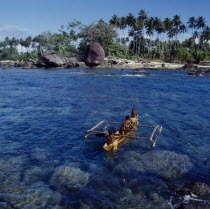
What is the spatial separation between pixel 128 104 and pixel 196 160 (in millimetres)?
14041

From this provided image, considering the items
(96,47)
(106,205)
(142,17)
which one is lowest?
(106,205)

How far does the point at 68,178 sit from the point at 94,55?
238 feet

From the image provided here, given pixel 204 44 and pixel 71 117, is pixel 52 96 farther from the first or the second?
pixel 204 44

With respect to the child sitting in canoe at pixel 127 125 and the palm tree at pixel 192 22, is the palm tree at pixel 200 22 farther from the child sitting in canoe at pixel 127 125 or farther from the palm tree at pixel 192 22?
the child sitting in canoe at pixel 127 125

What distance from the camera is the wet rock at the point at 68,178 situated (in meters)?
10.6

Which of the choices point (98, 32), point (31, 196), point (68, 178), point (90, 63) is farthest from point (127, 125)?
point (98, 32)

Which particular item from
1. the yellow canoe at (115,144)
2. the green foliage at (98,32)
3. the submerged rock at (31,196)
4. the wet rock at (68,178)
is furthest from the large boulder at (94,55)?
the submerged rock at (31,196)

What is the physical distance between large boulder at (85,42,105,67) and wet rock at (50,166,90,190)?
233 feet

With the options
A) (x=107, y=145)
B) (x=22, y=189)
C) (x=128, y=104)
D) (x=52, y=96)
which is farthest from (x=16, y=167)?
(x=52, y=96)

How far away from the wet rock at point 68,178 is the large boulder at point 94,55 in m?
71.1

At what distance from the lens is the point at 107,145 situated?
555 inches

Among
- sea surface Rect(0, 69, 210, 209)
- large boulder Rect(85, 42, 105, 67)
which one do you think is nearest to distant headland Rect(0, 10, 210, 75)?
large boulder Rect(85, 42, 105, 67)

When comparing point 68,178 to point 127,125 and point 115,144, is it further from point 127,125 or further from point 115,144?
point 127,125

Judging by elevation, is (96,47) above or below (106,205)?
above
